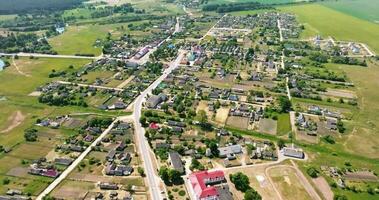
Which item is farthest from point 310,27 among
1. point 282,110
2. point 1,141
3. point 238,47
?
point 1,141

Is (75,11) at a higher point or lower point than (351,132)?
higher


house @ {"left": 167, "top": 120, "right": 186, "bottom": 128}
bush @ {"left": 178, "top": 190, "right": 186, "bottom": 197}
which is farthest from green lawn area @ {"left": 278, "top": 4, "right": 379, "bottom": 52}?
bush @ {"left": 178, "top": 190, "right": 186, "bottom": 197}

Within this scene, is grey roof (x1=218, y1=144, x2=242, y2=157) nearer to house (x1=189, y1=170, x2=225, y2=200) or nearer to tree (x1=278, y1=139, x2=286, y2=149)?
house (x1=189, y1=170, x2=225, y2=200)

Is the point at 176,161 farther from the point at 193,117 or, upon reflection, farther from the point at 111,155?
the point at 193,117

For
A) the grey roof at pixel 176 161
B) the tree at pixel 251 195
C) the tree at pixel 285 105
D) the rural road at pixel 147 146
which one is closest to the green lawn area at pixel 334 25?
the tree at pixel 285 105

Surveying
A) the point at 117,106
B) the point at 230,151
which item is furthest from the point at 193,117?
the point at 117,106

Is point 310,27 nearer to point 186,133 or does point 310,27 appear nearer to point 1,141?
point 186,133

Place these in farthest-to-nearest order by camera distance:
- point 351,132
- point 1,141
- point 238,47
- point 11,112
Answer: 1. point 238,47
2. point 11,112
3. point 351,132
4. point 1,141
